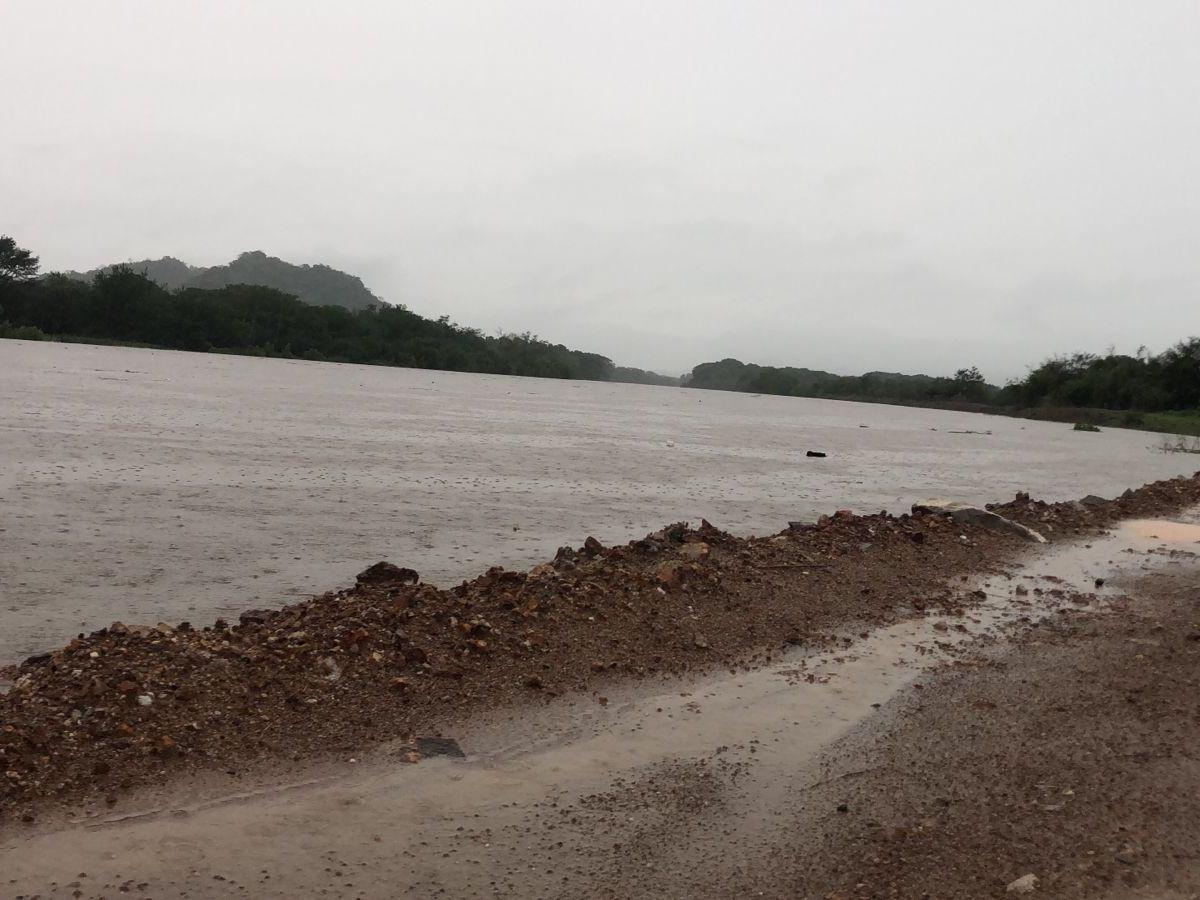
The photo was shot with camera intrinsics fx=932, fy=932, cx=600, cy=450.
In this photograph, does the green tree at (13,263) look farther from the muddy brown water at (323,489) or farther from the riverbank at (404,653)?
the riverbank at (404,653)

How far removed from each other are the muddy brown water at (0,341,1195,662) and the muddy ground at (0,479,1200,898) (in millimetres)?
2273

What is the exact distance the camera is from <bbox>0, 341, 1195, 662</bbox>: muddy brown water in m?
9.27

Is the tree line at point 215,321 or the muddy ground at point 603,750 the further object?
the tree line at point 215,321

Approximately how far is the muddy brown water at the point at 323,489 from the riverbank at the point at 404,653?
5.69 ft

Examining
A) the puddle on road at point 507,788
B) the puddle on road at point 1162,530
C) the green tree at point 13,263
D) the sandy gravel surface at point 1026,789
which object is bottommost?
the puddle on road at point 507,788

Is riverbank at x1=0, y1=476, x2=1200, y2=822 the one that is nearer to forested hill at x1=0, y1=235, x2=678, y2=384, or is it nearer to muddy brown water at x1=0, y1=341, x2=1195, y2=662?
muddy brown water at x1=0, y1=341, x2=1195, y2=662

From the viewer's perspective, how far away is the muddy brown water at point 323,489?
927 centimetres

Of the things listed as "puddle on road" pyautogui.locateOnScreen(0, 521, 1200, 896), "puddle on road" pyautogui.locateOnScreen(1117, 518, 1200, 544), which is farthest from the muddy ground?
"puddle on road" pyautogui.locateOnScreen(1117, 518, 1200, 544)

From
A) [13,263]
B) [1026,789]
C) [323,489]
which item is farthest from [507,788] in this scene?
[13,263]

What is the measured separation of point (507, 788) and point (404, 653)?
1.64m

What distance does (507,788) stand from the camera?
4.81 metres

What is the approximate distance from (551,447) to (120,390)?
21164 mm

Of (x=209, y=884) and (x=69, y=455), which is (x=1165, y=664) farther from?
(x=69, y=455)

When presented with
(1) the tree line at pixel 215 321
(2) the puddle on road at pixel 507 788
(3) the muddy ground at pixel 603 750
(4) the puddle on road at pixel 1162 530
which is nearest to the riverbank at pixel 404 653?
(3) the muddy ground at pixel 603 750
